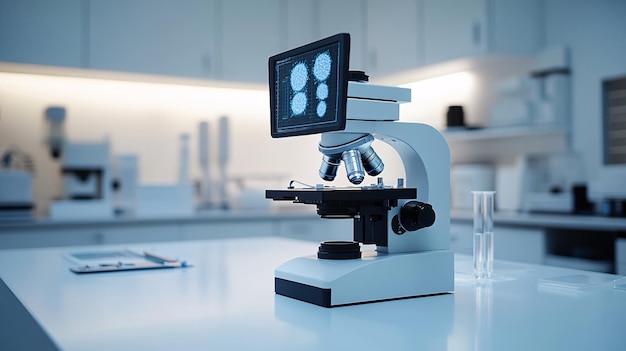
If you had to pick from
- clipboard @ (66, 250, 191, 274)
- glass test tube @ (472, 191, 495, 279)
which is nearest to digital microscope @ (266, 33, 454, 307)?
glass test tube @ (472, 191, 495, 279)

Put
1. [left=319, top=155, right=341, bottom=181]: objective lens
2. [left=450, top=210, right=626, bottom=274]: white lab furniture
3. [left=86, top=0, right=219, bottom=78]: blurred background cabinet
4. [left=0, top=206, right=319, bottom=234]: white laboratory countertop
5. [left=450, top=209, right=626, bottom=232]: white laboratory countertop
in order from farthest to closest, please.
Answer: [left=86, top=0, right=219, bottom=78]: blurred background cabinet → [left=0, top=206, right=319, bottom=234]: white laboratory countertop → [left=450, top=210, right=626, bottom=274]: white lab furniture → [left=450, top=209, right=626, bottom=232]: white laboratory countertop → [left=319, top=155, right=341, bottom=181]: objective lens

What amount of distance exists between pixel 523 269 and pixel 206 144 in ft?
9.62

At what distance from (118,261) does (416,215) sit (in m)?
0.92

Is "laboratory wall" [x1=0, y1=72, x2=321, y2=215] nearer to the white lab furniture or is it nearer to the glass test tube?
the white lab furniture

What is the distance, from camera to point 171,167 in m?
4.27

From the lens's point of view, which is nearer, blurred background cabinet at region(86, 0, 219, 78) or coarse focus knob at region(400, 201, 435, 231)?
coarse focus knob at region(400, 201, 435, 231)

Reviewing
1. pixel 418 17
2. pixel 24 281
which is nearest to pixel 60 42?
pixel 418 17

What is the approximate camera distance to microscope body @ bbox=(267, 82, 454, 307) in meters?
1.10

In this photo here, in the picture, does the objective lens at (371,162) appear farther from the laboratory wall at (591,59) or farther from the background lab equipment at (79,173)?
the background lab equipment at (79,173)

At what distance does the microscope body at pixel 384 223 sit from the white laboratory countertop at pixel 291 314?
32 mm

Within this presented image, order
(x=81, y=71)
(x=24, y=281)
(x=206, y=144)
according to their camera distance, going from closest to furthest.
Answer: (x=24, y=281) → (x=81, y=71) → (x=206, y=144)

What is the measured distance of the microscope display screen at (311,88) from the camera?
1.09m

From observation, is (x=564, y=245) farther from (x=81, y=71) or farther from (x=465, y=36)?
(x=81, y=71)

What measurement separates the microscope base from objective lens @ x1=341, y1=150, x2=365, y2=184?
15cm
